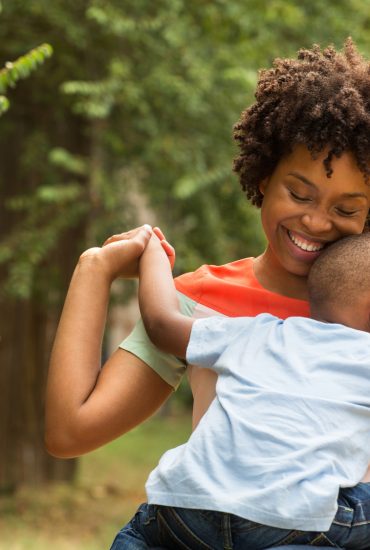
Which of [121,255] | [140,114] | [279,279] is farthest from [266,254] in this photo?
[140,114]

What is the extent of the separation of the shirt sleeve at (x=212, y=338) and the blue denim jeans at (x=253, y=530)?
312 millimetres

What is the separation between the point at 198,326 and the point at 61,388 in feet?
1.15

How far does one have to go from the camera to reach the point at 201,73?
630 cm

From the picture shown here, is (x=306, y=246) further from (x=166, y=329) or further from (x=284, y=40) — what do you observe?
(x=284, y=40)

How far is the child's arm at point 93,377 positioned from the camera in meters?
2.29

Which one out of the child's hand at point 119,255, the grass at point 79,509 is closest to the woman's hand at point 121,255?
the child's hand at point 119,255

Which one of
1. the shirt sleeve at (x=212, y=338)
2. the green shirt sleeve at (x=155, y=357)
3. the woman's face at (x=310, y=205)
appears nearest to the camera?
the shirt sleeve at (x=212, y=338)

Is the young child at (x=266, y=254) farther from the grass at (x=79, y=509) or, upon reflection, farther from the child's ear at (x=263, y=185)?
the grass at (x=79, y=509)

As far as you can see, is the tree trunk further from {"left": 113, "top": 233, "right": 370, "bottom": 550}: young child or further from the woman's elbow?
{"left": 113, "top": 233, "right": 370, "bottom": 550}: young child

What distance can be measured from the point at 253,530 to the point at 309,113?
92 centimetres

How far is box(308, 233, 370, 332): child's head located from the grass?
477cm

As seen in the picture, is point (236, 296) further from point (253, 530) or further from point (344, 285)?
point (253, 530)

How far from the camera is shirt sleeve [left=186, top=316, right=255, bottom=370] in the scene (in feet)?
7.03

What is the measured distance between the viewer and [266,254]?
2.52 m
